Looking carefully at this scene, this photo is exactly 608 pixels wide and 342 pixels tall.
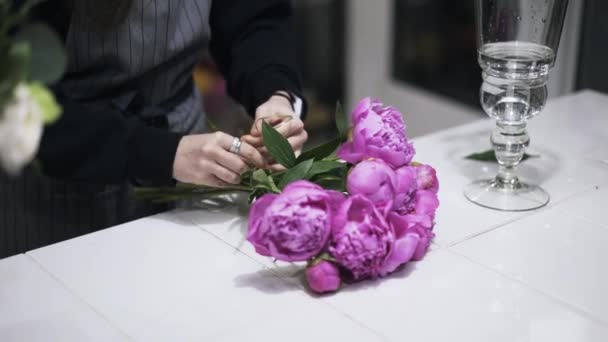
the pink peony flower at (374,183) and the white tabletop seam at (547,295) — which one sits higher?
the pink peony flower at (374,183)

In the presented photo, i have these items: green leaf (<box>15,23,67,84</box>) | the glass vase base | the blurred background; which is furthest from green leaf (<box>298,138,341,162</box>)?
the blurred background

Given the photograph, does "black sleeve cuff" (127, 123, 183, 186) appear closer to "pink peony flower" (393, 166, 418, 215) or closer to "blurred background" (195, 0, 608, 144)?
"pink peony flower" (393, 166, 418, 215)

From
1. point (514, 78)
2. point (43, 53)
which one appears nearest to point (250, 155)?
point (514, 78)

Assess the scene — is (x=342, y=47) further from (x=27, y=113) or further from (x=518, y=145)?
(x=27, y=113)

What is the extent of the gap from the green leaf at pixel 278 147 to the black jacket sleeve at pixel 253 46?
26 cm

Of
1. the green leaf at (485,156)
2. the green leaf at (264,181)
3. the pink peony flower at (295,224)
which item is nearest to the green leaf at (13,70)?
the pink peony flower at (295,224)

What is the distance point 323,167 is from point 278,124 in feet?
0.60

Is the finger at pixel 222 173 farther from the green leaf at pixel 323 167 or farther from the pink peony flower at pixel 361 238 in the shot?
the pink peony flower at pixel 361 238

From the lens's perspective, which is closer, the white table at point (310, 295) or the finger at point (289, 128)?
the white table at point (310, 295)

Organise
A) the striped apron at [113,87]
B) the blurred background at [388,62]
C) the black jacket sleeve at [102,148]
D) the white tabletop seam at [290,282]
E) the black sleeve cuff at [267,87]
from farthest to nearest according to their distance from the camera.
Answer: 1. the blurred background at [388,62]
2. the black sleeve cuff at [267,87]
3. the striped apron at [113,87]
4. the black jacket sleeve at [102,148]
5. the white tabletop seam at [290,282]

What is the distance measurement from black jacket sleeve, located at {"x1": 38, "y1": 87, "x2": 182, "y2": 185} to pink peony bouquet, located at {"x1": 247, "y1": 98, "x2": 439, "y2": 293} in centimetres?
23

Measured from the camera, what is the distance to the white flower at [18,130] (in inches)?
20.7

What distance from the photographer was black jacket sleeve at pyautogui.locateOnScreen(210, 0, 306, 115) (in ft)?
4.22

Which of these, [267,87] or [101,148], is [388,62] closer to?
[267,87]
